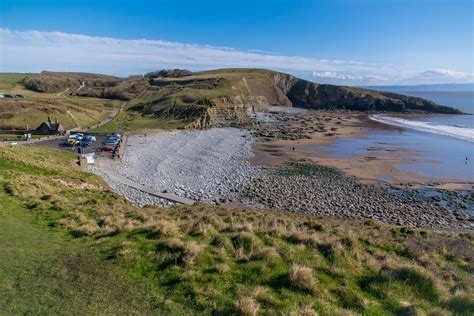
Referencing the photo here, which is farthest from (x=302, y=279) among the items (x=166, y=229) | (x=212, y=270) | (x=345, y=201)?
(x=345, y=201)

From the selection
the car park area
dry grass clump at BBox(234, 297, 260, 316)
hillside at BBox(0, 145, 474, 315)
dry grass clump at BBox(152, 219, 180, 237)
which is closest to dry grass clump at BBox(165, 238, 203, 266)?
hillside at BBox(0, 145, 474, 315)

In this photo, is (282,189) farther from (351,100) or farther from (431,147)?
(351,100)

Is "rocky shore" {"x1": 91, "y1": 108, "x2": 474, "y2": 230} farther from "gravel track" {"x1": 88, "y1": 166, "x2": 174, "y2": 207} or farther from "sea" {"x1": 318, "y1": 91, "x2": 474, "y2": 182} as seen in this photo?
"sea" {"x1": 318, "y1": 91, "x2": 474, "y2": 182}

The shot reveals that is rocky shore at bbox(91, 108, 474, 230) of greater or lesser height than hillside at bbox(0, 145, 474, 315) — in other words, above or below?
below

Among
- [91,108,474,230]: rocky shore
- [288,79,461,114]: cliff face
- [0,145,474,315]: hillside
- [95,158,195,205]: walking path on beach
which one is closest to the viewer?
[0,145,474,315]: hillside

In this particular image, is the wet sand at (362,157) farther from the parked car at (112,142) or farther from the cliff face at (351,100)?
the cliff face at (351,100)

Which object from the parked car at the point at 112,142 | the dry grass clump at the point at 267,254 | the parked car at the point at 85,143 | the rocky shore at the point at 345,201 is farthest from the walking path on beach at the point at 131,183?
the dry grass clump at the point at 267,254
